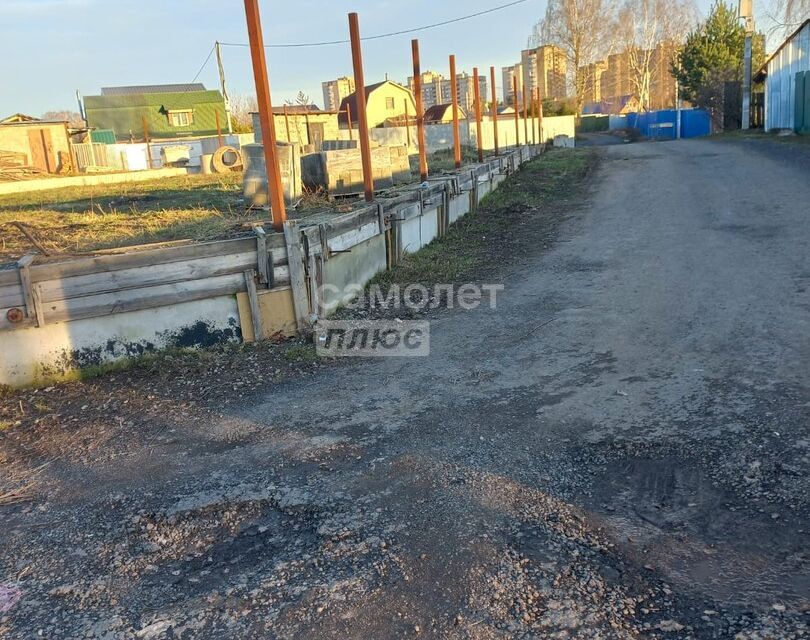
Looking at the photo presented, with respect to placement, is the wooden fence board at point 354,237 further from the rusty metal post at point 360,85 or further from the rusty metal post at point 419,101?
the rusty metal post at point 419,101

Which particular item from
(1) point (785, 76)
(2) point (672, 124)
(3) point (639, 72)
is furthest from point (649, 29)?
(1) point (785, 76)

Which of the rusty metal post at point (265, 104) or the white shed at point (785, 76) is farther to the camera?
the white shed at point (785, 76)

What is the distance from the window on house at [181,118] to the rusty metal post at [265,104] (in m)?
54.9

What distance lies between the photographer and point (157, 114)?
2184 inches

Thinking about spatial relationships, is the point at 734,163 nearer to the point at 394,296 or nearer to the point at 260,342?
the point at 394,296

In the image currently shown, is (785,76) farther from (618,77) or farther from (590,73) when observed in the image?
(618,77)

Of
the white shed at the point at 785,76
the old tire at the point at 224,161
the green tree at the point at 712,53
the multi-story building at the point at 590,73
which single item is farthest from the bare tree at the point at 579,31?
the old tire at the point at 224,161

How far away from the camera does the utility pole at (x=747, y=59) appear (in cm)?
3378

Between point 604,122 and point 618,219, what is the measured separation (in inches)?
2194

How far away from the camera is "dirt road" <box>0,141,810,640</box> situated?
8.17 feet

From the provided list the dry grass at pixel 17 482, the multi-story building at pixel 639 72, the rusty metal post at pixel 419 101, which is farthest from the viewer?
the multi-story building at pixel 639 72

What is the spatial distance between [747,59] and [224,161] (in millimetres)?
26490

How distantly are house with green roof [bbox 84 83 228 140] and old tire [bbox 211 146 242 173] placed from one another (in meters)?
27.8

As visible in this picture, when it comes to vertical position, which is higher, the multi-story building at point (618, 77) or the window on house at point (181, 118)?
the multi-story building at point (618, 77)
